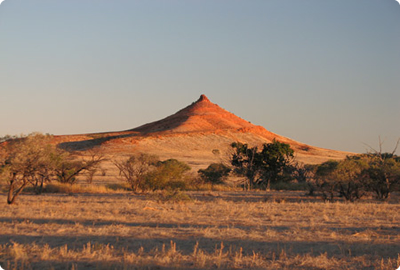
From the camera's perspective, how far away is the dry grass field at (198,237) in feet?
25.0

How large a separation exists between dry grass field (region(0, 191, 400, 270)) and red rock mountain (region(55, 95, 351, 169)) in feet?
134

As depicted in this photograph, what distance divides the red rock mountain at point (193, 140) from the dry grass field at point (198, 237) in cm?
4088

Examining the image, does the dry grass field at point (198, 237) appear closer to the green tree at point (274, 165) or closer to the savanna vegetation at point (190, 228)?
the savanna vegetation at point (190, 228)

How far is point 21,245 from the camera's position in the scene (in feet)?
27.3

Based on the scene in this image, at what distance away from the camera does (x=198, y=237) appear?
970 centimetres

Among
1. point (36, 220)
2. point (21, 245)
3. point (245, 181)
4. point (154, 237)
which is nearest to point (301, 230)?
point (154, 237)

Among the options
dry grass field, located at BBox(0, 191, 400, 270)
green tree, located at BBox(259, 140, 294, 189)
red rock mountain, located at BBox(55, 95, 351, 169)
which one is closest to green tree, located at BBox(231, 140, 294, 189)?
green tree, located at BBox(259, 140, 294, 189)

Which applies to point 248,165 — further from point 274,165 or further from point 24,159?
point 24,159

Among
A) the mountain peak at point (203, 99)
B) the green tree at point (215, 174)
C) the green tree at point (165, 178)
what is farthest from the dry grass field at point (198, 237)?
the mountain peak at point (203, 99)

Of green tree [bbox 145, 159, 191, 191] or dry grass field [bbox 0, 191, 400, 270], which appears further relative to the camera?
green tree [bbox 145, 159, 191, 191]

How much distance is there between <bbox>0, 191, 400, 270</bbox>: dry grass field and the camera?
25.0 feet

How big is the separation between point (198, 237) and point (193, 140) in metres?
73.0

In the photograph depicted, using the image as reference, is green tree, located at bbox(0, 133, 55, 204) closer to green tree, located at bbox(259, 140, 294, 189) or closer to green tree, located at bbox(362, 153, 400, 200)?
green tree, located at bbox(362, 153, 400, 200)

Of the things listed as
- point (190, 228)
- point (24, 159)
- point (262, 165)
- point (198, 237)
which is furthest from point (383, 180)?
point (24, 159)
